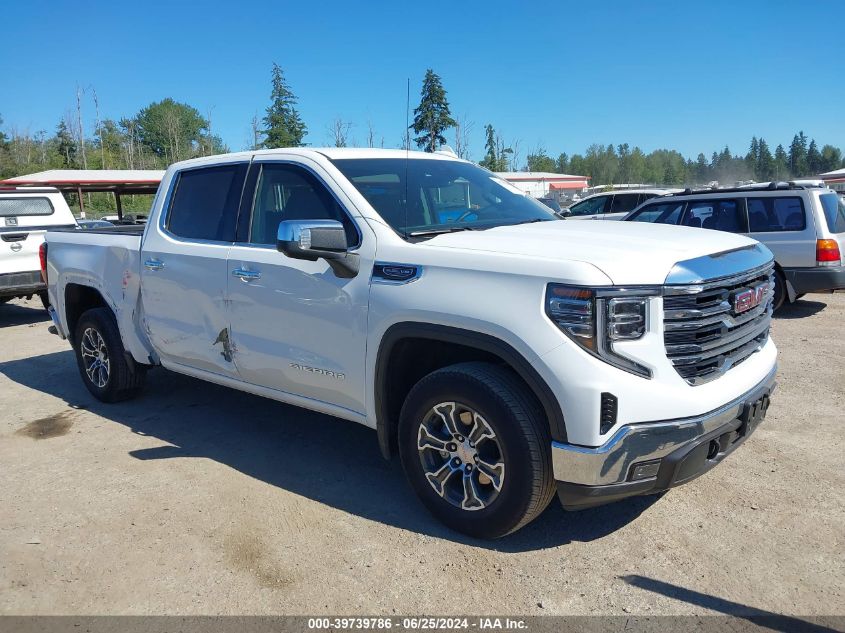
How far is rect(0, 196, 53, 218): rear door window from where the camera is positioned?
10.3 metres

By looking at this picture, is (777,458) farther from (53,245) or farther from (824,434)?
(53,245)

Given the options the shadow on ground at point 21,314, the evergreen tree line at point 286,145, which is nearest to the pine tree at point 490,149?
the evergreen tree line at point 286,145

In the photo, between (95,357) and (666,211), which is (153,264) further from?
(666,211)

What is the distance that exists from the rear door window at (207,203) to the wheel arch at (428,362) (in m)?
1.62

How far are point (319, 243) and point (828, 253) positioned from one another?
24.8 feet

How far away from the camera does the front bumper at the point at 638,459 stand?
9.22 ft

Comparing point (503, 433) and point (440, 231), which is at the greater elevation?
point (440, 231)

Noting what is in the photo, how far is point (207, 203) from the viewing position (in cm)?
471

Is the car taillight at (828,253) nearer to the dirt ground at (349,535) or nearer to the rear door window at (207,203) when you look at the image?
the dirt ground at (349,535)

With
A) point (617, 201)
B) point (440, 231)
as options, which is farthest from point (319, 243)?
point (617, 201)

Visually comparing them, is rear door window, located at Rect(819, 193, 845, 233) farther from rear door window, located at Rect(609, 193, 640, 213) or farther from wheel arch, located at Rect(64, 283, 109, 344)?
wheel arch, located at Rect(64, 283, 109, 344)

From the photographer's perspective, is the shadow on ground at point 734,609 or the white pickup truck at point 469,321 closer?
the shadow on ground at point 734,609

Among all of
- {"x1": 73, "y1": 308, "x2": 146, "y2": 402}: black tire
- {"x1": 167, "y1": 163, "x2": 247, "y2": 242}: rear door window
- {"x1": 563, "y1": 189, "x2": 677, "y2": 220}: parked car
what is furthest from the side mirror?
{"x1": 563, "y1": 189, "x2": 677, "y2": 220}: parked car

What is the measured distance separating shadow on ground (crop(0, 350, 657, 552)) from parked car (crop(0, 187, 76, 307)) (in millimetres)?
3489
